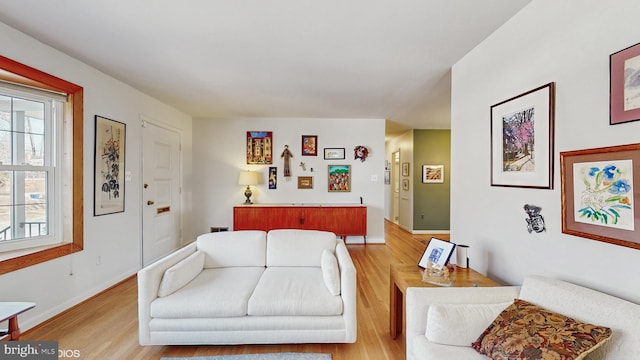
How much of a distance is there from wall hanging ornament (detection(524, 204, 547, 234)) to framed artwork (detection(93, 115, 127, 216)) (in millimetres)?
3878

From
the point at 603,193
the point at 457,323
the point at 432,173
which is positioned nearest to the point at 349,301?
the point at 457,323

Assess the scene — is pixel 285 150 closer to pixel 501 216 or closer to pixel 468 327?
pixel 501 216

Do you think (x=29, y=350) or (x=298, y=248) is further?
(x=298, y=248)

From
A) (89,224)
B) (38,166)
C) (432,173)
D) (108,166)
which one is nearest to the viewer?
(38,166)

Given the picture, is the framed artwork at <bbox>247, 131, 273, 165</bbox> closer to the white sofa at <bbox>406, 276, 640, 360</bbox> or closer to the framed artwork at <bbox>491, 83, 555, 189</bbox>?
the framed artwork at <bbox>491, 83, 555, 189</bbox>

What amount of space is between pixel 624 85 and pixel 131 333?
347 centimetres

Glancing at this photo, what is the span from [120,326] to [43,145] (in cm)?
176

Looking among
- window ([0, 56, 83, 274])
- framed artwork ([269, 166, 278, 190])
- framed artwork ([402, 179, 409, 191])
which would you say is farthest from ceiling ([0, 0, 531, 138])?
framed artwork ([402, 179, 409, 191])

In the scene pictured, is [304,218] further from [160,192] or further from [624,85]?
[624,85]

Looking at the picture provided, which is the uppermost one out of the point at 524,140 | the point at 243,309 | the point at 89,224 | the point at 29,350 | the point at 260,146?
the point at 260,146

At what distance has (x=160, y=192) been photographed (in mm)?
4199

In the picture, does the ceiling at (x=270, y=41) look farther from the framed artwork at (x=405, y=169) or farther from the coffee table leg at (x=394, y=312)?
the framed artwork at (x=405, y=169)

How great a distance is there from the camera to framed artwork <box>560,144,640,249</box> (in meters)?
1.20

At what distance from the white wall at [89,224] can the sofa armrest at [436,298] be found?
2.93 m
